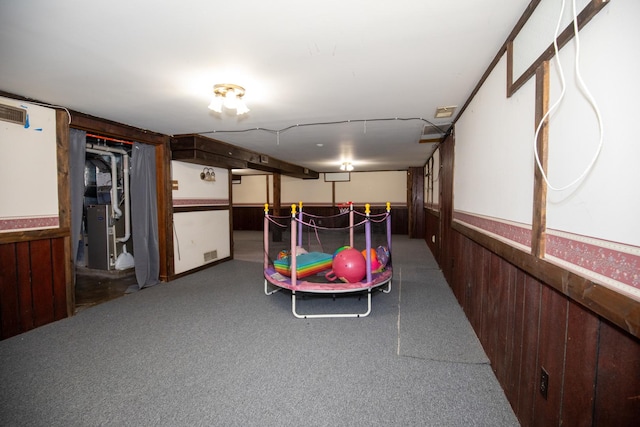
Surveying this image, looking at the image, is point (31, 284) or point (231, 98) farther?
point (31, 284)

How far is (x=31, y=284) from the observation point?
2838 mm

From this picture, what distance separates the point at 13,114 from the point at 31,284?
1603mm

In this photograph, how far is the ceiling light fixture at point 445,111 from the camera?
3212 mm

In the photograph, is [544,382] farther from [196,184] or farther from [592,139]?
[196,184]

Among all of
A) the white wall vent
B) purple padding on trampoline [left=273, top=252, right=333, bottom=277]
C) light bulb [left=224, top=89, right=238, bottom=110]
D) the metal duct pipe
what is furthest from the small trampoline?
the metal duct pipe

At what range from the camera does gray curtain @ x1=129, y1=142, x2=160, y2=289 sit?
13.5 feet

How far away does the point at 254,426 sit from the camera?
1.58 m

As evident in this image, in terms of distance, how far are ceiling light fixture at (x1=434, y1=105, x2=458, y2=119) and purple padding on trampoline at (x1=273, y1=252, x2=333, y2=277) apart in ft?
7.38

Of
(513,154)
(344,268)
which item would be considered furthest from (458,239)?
(513,154)

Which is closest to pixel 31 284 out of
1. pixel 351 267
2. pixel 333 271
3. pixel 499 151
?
pixel 333 271

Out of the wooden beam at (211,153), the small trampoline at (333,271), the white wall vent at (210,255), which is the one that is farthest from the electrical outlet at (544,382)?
the white wall vent at (210,255)

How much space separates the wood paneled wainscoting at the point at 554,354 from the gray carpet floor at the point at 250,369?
238 mm

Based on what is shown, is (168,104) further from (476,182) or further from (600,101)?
(600,101)

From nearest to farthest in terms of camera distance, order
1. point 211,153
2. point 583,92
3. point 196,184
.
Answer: point 583,92, point 211,153, point 196,184
